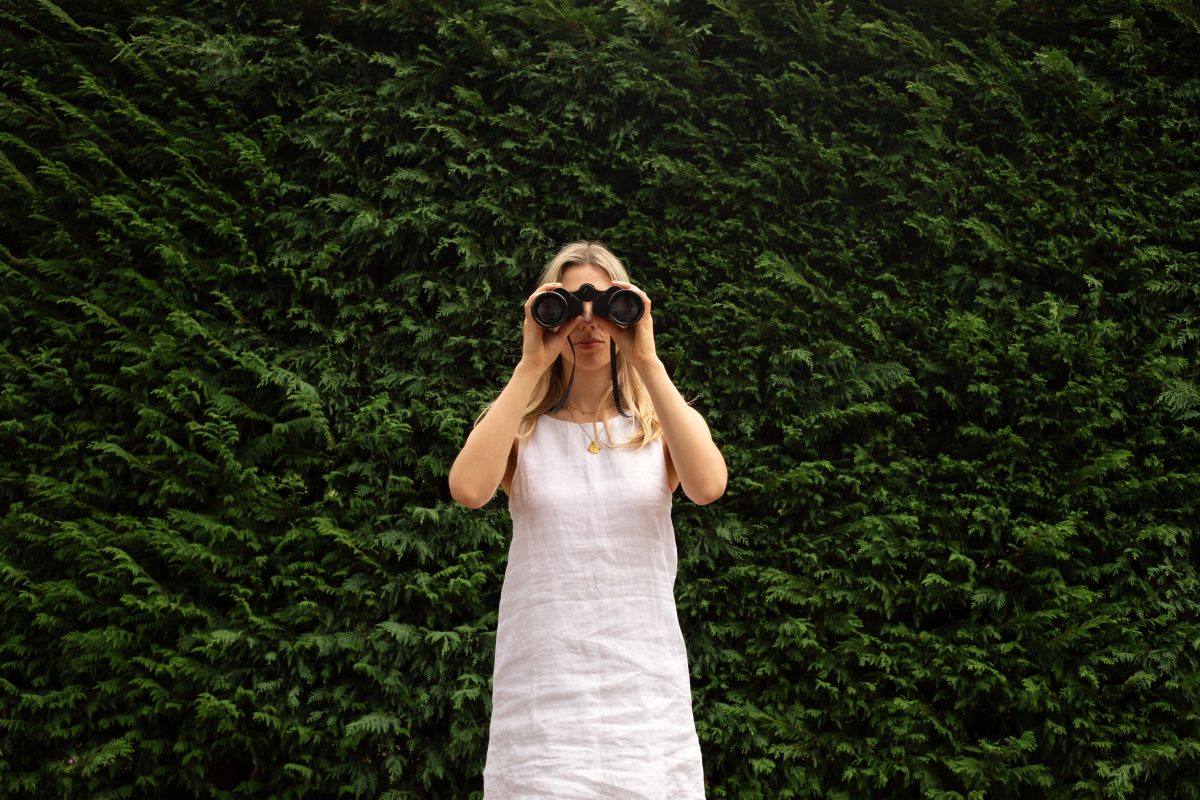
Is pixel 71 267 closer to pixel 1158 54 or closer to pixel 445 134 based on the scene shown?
pixel 445 134

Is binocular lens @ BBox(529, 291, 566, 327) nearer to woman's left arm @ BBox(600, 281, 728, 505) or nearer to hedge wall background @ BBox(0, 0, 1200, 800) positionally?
woman's left arm @ BBox(600, 281, 728, 505)

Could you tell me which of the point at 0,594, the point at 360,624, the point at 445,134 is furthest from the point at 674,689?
the point at 0,594

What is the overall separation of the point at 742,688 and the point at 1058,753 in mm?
1120

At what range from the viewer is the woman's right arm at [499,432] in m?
1.89

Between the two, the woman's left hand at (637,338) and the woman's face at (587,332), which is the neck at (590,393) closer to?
the woman's face at (587,332)

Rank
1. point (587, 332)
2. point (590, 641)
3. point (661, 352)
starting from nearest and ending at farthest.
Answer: point (590, 641), point (587, 332), point (661, 352)

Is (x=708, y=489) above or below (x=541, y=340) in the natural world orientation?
below

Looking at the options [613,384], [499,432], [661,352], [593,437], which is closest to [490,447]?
[499,432]

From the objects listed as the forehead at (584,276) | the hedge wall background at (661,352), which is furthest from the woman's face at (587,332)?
the hedge wall background at (661,352)

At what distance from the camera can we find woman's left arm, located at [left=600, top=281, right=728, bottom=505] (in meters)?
1.90

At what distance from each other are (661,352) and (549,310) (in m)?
2.03

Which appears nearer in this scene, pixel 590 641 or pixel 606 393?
pixel 590 641

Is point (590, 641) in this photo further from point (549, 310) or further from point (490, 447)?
point (549, 310)

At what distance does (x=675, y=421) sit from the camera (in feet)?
6.23
